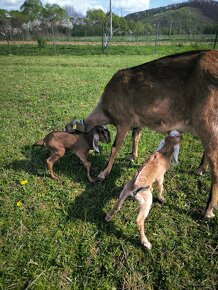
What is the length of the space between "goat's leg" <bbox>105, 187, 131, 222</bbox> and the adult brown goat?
A: 0.97 meters

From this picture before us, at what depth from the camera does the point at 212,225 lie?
320 centimetres

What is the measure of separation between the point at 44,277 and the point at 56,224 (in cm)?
72

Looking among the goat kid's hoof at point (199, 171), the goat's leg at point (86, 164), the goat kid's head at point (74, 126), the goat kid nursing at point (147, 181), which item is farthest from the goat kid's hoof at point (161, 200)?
the goat kid's head at point (74, 126)

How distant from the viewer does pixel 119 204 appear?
9.71 ft

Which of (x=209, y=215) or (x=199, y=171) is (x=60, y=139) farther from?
(x=209, y=215)

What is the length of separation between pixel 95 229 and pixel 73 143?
157 cm

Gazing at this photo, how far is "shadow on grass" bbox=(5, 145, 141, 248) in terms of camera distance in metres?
3.20

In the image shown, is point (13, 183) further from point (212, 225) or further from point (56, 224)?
point (212, 225)

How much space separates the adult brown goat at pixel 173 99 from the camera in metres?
3.04

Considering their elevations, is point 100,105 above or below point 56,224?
above

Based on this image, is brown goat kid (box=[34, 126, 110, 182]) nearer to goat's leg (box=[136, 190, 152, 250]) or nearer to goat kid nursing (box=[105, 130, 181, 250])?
goat kid nursing (box=[105, 130, 181, 250])

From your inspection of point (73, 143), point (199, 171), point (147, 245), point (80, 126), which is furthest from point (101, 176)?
point (199, 171)

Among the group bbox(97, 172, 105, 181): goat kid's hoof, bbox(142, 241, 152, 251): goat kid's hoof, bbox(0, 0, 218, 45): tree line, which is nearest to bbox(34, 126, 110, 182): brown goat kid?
bbox(97, 172, 105, 181): goat kid's hoof

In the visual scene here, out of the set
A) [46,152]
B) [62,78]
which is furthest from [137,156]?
[62,78]
